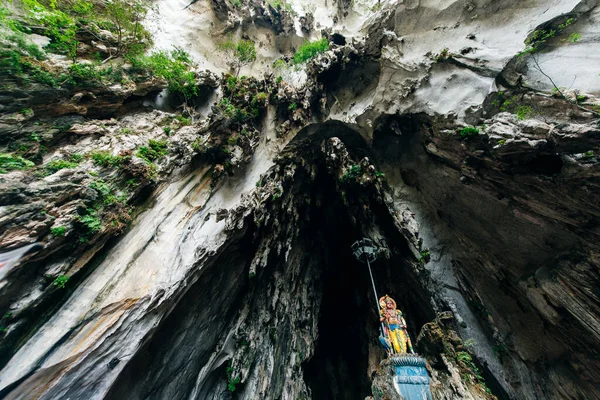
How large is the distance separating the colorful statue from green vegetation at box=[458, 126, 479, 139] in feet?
19.4

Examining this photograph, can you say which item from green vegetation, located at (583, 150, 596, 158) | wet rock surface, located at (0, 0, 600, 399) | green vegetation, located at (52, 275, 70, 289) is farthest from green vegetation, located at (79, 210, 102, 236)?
green vegetation, located at (583, 150, 596, 158)

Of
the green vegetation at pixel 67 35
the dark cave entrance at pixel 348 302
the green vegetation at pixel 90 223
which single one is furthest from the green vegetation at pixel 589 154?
the green vegetation at pixel 67 35

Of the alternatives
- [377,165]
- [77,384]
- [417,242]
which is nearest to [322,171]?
[377,165]

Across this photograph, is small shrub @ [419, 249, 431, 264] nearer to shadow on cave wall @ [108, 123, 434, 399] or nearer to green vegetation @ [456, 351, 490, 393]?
shadow on cave wall @ [108, 123, 434, 399]

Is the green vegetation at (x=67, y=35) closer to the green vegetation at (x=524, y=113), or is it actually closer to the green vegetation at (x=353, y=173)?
the green vegetation at (x=353, y=173)

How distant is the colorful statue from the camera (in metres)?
7.00

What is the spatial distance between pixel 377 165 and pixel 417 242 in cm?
422

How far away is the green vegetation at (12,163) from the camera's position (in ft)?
19.2

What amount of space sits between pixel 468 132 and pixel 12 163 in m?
12.6

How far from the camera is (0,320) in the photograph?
4.95 metres

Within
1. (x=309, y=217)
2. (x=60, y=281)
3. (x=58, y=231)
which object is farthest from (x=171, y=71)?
(x=309, y=217)

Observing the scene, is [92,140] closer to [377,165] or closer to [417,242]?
[377,165]

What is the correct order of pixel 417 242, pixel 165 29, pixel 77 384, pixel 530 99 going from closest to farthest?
pixel 77 384 < pixel 530 99 < pixel 417 242 < pixel 165 29

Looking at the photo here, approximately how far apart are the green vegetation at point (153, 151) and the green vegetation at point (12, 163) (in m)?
2.62
